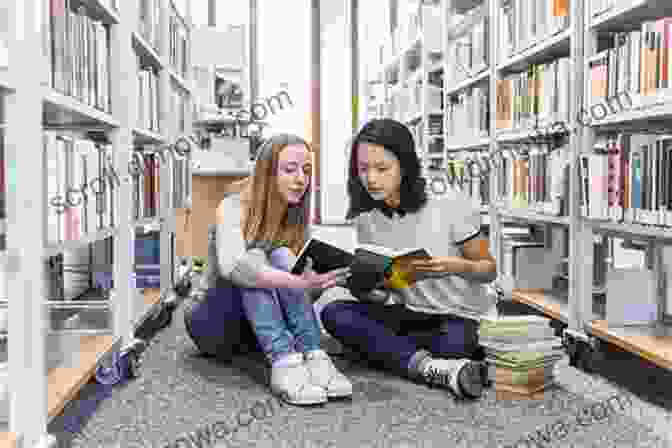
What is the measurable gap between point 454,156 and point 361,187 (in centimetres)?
201

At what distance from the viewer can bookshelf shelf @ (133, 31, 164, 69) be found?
2.15 metres

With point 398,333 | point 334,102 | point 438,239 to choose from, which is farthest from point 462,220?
point 334,102

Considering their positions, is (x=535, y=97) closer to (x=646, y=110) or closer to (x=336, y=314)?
(x=646, y=110)

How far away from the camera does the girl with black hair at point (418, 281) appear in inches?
70.5

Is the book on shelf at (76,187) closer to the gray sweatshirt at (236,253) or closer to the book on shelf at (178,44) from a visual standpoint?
the gray sweatshirt at (236,253)

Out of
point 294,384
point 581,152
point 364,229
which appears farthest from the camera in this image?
point 581,152

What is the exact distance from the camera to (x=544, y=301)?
94.8 inches

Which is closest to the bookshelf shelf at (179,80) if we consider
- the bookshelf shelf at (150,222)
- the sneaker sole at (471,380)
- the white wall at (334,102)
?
the bookshelf shelf at (150,222)

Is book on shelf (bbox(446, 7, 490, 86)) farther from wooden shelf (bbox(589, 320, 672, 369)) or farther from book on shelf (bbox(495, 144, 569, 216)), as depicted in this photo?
wooden shelf (bbox(589, 320, 672, 369))

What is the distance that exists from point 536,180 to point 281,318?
1235 mm

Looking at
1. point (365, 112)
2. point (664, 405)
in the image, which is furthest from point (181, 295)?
point (365, 112)

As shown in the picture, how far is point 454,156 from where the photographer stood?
3801 mm

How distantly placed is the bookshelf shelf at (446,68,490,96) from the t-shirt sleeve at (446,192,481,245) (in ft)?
4.43

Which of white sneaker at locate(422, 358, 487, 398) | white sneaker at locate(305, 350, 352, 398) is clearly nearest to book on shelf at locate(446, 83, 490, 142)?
white sneaker at locate(422, 358, 487, 398)
